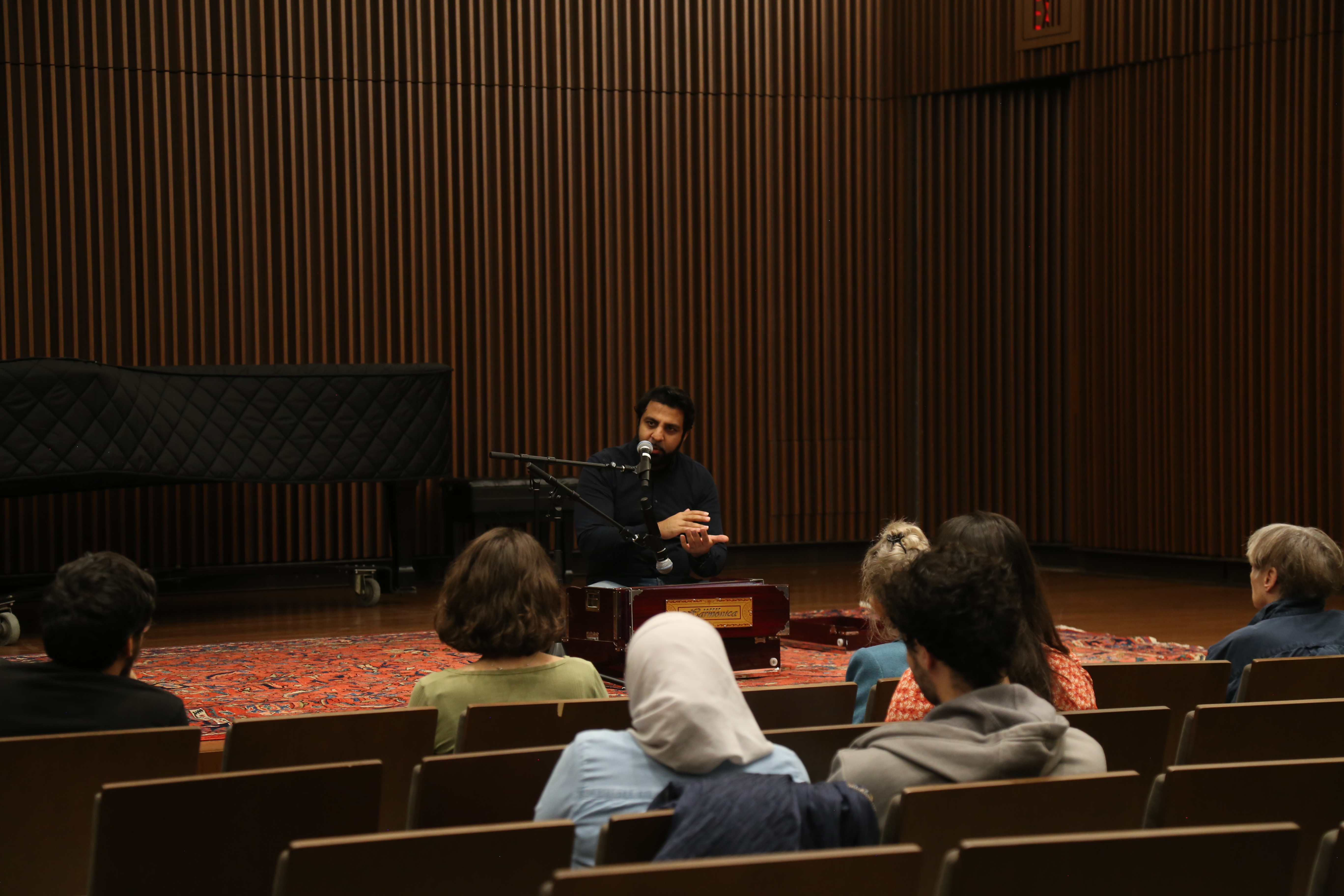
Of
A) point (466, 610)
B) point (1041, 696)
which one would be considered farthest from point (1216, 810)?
point (466, 610)

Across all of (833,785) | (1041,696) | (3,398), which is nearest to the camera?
(833,785)

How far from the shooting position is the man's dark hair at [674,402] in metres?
4.58

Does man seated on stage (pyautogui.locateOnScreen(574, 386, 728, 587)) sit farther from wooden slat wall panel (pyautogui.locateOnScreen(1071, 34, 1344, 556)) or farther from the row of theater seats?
wooden slat wall panel (pyautogui.locateOnScreen(1071, 34, 1344, 556))

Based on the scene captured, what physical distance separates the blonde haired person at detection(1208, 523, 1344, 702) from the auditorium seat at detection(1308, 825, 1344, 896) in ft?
4.71

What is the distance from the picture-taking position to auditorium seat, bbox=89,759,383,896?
166 cm

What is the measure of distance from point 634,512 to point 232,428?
2707 mm

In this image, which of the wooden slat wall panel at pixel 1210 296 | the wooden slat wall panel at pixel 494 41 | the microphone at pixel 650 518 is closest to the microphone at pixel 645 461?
the microphone at pixel 650 518

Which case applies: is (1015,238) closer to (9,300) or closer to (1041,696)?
(9,300)

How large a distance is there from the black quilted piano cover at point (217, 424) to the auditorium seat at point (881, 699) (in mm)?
4310

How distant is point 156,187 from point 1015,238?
18.0 feet

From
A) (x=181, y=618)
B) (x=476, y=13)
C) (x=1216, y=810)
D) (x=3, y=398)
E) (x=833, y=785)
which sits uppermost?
(x=476, y=13)

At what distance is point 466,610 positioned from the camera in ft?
8.08

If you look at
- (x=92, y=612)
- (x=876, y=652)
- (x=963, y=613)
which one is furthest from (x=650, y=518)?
(x=963, y=613)

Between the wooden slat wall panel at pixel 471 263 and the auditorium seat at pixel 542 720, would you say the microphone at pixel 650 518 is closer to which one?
the auditorium seat at pixel 542 720
